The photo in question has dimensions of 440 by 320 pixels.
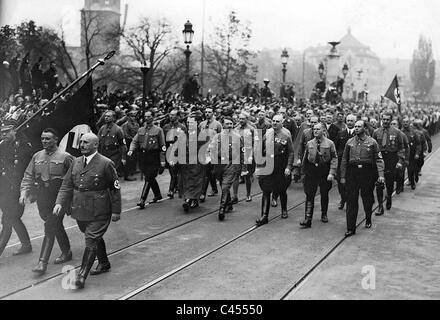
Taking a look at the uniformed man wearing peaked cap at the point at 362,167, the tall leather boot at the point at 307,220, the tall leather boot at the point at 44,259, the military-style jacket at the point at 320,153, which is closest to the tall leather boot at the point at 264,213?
the tall leather boot at the point at 307,220

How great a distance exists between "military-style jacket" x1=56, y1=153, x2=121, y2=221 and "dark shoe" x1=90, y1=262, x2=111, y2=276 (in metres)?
0.70

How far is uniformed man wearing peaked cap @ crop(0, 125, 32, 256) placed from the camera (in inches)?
323

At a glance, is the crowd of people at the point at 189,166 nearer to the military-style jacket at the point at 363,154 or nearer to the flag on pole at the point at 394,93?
the military-style jacket at the point at 363,154

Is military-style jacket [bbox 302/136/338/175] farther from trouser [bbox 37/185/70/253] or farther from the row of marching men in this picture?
trouser [bbox 37/185/70/253]

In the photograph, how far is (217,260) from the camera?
8102 mm

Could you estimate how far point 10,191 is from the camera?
8258mm

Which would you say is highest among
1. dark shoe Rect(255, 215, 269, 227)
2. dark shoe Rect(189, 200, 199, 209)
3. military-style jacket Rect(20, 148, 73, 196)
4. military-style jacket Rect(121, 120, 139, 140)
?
military-style jacket Rect(121, 120, 139, 140)

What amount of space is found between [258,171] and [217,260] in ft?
10.4

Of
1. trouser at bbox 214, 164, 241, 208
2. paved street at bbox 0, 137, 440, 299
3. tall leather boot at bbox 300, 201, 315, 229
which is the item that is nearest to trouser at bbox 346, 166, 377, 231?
paved street at bbox 0, 137, 440, 299

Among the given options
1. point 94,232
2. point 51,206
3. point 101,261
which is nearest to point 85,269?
point 94,232

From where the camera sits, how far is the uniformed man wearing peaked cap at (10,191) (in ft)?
Answer: 26.9
